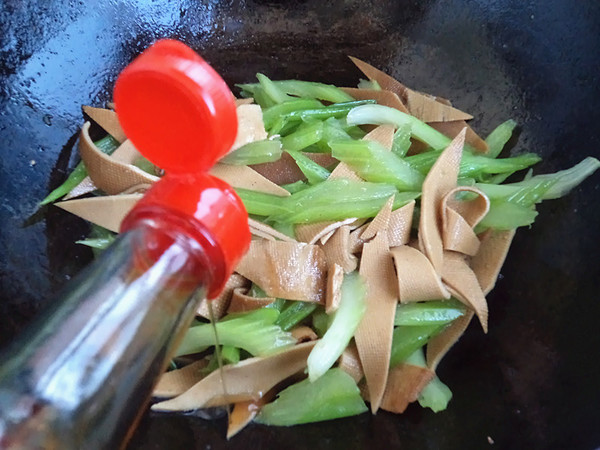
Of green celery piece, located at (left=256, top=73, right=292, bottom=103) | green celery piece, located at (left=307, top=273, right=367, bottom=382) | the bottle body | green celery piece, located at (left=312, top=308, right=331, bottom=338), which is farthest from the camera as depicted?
green celery piece, located at (left=256, top=73, right=292, bottom=103)

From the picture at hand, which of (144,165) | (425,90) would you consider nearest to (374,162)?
(425,90)

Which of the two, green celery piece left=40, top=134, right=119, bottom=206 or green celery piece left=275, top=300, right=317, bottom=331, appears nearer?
green celery piece left=275, top=300, right=317, bottom=331

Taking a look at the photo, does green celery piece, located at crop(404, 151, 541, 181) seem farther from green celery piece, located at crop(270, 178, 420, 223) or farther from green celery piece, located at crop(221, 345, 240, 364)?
green celery piece, located at crop(221, 345, 240, 364)

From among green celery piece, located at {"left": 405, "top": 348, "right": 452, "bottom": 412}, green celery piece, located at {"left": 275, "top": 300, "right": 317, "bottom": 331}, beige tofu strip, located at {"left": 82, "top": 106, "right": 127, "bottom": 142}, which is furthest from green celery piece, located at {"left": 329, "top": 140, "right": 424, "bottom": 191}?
beige tofu strip, located at {"left": 82, "top": 106, "right": 127, "bottom": 142}

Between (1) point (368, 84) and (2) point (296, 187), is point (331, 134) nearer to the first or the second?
(2) point (296, 187)

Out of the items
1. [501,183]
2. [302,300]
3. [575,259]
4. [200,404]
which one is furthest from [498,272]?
[200,404]

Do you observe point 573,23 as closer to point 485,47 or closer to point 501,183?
Answer: point 485,47

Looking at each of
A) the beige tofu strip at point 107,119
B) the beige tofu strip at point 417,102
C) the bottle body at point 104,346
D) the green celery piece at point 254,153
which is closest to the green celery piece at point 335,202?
the green celery piece at point 254,153
